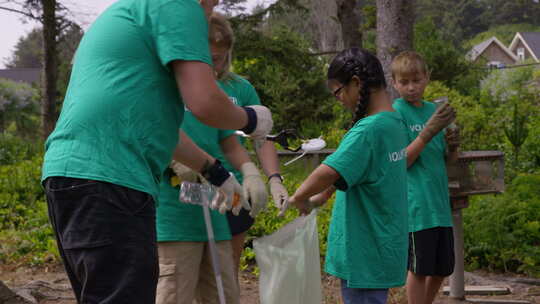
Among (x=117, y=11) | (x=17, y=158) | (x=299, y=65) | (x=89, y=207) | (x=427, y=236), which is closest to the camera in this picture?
(x=89, y=207)

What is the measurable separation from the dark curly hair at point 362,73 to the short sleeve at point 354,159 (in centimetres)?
17

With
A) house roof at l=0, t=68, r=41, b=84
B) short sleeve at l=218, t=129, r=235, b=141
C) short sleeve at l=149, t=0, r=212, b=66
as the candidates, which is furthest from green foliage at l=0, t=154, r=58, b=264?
house roof at l=0, t=68, r=41, b=84

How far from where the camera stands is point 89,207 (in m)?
1.58

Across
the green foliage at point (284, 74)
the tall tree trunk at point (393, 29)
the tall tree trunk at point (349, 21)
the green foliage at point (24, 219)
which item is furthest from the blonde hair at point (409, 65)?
the green foliage at point (284, 74)

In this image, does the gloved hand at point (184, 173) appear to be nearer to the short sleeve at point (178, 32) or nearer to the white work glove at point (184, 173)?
the white work glove at point (184, 173)

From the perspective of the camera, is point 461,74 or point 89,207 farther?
point 461,74

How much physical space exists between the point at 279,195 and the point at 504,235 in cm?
377

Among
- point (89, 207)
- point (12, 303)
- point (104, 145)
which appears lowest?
point (12, 303)

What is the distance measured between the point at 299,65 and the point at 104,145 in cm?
940

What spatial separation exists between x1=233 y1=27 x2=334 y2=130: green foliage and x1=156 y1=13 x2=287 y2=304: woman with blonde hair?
23.6 ft

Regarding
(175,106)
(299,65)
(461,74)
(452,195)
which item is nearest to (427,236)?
(452,195)

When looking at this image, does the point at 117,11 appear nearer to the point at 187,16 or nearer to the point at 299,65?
the point at 187,16

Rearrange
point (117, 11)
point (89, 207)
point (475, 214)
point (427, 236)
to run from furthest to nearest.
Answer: point (475, 214), point (427, 236), point (117, 11), point (89, 207)

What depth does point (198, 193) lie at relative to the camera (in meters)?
2.25
